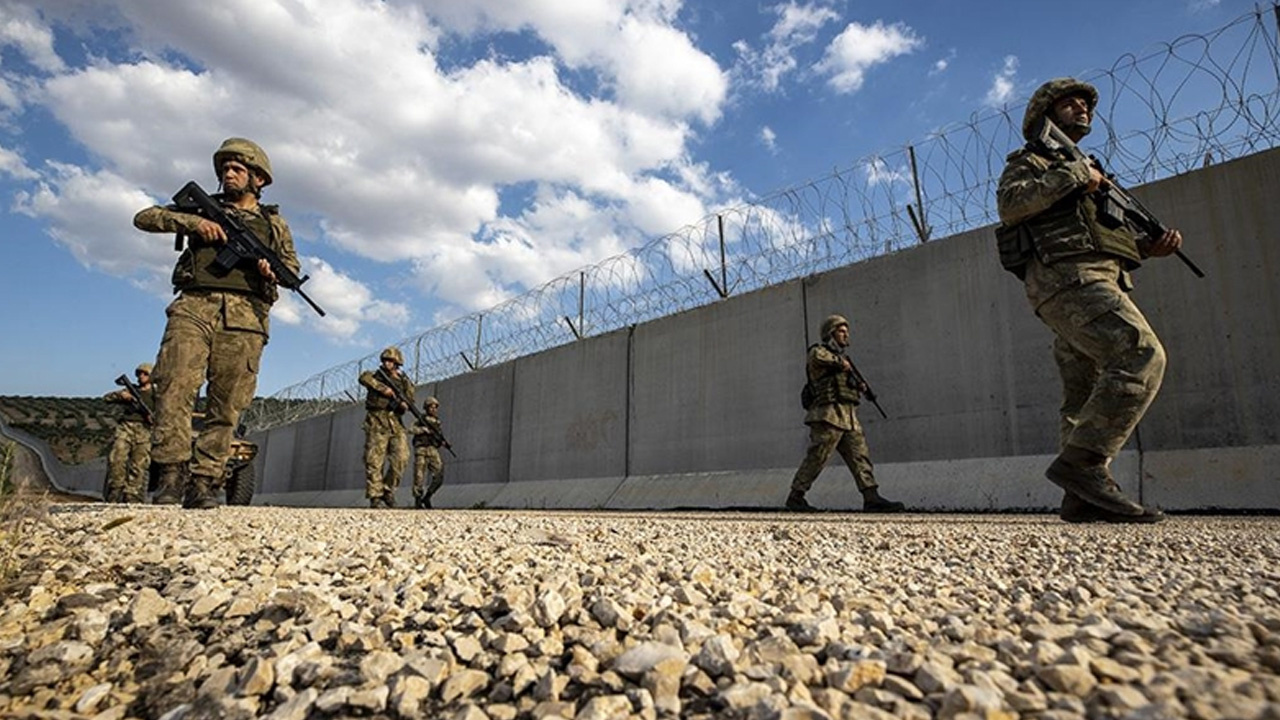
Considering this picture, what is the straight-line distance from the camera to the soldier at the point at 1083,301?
265 cm

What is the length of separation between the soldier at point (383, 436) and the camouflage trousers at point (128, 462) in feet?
10.5

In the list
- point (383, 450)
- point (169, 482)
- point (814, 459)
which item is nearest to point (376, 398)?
point (383, 450)

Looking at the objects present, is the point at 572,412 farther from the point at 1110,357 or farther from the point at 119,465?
the point at 1110,357

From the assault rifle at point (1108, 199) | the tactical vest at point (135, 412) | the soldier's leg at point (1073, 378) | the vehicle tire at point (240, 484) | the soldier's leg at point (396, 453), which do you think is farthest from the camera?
the tactical vest at point (135, 412)

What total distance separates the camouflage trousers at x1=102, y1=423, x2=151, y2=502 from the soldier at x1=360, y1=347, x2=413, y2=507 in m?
3.20

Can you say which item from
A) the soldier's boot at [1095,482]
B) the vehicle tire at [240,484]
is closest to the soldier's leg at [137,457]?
the vehicle tire at [240,484]

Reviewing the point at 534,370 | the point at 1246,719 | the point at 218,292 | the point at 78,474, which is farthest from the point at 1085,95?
the point at 78,474

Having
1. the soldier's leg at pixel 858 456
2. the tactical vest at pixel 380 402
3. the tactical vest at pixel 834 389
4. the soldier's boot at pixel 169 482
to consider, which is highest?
the tactical vest at pixel 380 402

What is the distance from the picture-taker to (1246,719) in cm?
71

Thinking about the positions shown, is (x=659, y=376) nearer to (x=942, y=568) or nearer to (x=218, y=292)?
(x=218, y=292)

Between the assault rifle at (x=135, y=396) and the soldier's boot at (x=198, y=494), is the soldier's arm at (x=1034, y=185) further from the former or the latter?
the assault rifle at (x=135, y=396)

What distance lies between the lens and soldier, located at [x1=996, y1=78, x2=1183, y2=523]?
265cm

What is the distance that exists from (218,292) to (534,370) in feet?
18.6

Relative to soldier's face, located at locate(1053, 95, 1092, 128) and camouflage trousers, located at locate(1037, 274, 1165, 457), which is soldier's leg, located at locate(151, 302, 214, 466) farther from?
soldier's face, located at locate(1053, 95, 1092, 128)
